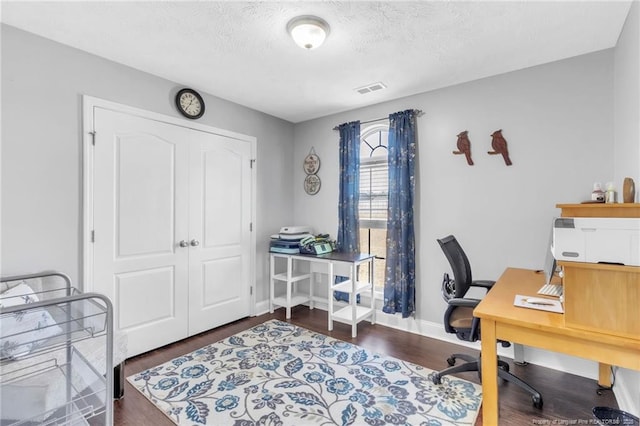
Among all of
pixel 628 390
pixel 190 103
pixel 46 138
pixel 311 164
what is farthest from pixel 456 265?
pixel 46 138

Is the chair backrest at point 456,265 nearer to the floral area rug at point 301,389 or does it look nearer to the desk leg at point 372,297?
the floral area rug at point 301,389

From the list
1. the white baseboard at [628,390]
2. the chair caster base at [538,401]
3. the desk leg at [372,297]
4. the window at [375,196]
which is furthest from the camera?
the window at [375,196]

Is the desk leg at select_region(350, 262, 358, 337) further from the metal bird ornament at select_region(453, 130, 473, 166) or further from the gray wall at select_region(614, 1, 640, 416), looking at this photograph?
the gray wall at select_region(614, 1, 640, 416)

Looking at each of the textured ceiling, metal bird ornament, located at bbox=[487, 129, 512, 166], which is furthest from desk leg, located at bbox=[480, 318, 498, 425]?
the textured ceiling

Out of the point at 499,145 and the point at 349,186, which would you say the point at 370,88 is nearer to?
the point at 349,186

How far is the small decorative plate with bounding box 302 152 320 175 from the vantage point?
157 inches

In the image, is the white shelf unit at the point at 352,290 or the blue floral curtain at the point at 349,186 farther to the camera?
the blue floral curtain at the point at 349,186

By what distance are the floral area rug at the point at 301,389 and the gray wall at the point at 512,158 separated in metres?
1.00

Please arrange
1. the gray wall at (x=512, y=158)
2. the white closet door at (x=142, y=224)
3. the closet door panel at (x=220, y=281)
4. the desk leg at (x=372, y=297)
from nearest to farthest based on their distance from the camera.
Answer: the gray wall at (x=512, y=158) → the white closet door at (x=142, y=224) → the closet door panel at (x=220, y=281) → the desk leg at (x=372, y=297)

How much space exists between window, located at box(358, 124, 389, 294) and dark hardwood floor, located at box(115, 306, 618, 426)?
0.68m

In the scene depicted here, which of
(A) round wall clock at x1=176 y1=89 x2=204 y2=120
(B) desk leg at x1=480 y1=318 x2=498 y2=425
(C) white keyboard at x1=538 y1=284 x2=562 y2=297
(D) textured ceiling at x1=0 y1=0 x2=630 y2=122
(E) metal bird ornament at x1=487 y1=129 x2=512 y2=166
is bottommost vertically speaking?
(B) desk leg at x1=480 y1=318 x2=498 y2=425

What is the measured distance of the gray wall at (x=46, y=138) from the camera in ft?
6.65

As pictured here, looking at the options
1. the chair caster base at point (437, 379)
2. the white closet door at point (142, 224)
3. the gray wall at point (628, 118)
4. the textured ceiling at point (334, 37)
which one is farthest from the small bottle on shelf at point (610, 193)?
the white closet door at point (142, 224)

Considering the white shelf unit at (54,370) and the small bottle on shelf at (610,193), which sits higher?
the small bottle on shelf at (610,193)
